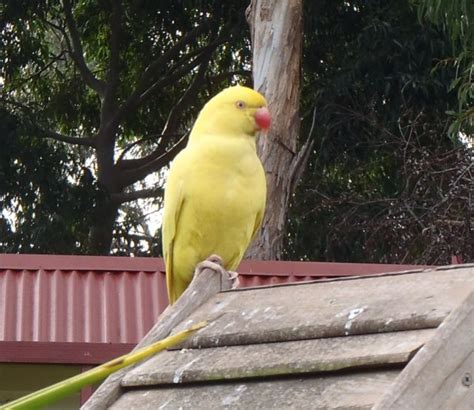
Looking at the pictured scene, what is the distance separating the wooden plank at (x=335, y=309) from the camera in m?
2.02

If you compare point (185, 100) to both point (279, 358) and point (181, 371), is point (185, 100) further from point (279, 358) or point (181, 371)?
point (279, 358)

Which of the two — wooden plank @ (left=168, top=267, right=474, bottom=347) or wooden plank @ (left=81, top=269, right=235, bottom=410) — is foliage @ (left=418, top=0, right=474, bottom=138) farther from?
wooden plank @ (left=168, top=267, right=474, bottom=347)

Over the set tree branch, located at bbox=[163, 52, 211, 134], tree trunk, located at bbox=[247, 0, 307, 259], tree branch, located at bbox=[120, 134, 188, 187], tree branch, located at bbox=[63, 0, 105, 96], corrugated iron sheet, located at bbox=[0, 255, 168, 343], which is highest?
tree branch, located at bbox=[63, 0, 105, 96]

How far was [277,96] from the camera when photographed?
1089 cm

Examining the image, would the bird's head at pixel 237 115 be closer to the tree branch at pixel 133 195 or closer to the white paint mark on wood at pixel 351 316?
the white paint mark on wood at pixel 351 316

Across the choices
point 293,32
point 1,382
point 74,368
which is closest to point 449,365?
point 74,368

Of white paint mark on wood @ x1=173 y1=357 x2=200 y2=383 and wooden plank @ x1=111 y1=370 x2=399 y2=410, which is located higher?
white paint mark on wood @ x1=173 y1=357 x2=200 y2=383

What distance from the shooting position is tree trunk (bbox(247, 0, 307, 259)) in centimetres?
1067

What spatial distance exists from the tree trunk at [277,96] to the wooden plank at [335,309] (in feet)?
26.8

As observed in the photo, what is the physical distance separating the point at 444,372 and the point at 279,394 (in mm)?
308

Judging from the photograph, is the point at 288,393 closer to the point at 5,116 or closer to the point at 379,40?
the point at 379,40

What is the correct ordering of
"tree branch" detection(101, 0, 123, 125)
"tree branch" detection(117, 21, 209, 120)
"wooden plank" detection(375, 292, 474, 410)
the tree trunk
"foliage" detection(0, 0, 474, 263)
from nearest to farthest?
"wooden plank" detection(375, 292, 474, 410) → the tree trunk → "foliage" detection(0, 0, 474, 263) → "tree branch" detection(101, 0, 123, 125) → "tree branch" detection(117, 21, 209, 120)

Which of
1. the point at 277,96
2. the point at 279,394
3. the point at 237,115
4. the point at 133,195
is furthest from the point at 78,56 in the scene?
the point at 279,394

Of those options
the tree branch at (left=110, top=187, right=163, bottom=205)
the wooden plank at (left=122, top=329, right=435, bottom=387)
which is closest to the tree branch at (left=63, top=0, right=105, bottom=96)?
the tree branch at (left=110, top=187, right=163, bottom=205)
